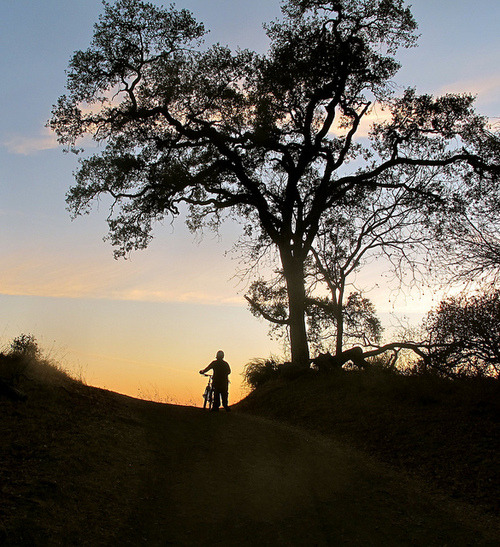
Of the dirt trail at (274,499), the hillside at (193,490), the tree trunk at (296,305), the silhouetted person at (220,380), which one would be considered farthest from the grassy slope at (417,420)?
the tree trunk at (296,305)

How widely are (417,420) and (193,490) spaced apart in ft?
19.7

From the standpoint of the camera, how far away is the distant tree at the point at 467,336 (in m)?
13.1

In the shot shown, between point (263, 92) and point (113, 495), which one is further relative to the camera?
point (263, 92)

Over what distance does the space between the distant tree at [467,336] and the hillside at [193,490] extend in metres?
4.66

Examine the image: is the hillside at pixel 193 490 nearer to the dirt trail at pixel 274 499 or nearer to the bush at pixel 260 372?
the dirt trail at pixel 274 499

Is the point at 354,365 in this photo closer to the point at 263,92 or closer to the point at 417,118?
the point at 417,118

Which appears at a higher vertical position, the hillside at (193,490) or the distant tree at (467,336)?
the distant tree at (467,336)

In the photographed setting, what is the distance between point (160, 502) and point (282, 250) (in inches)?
539

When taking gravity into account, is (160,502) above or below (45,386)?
below

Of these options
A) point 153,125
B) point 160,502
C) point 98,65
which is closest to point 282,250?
point 153,125

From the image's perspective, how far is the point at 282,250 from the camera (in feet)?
66.3

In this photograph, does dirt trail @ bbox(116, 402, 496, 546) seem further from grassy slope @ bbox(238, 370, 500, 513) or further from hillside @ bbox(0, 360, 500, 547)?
grassy slope @ bbox(238, 370, 500, 513)

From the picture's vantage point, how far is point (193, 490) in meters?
8.10

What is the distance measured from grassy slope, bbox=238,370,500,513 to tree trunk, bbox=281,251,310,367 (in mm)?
2229
